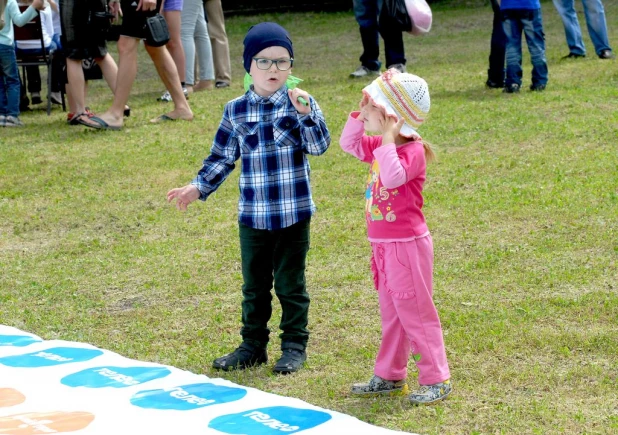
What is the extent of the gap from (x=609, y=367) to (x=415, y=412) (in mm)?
890

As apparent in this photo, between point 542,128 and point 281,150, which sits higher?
point 281,150

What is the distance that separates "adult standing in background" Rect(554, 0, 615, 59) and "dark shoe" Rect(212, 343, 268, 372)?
8.05 m

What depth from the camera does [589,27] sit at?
1158cm

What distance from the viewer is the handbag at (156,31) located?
351 inches

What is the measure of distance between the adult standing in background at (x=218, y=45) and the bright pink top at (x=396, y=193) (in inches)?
301

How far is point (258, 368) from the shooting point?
14.5ft

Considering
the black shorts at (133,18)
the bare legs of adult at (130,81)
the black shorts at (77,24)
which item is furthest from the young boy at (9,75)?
the black shorts at (133,18)

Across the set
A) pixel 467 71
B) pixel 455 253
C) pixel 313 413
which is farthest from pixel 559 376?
pixel 467 71

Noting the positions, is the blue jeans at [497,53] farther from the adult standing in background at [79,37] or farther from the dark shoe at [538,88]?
the adult standing in background at [79,37]

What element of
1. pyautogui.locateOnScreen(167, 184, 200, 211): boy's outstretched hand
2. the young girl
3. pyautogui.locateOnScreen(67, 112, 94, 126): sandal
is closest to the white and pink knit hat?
the young girl

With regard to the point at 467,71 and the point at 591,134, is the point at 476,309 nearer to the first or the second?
the point at 591,134

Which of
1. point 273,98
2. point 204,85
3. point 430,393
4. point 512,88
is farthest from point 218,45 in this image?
point 430,393

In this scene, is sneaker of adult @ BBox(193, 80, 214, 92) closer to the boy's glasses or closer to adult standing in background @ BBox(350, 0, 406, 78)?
adult standing in background @ BBox(350, 0, 406, 78)

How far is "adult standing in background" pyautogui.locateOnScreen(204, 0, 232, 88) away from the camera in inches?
452
